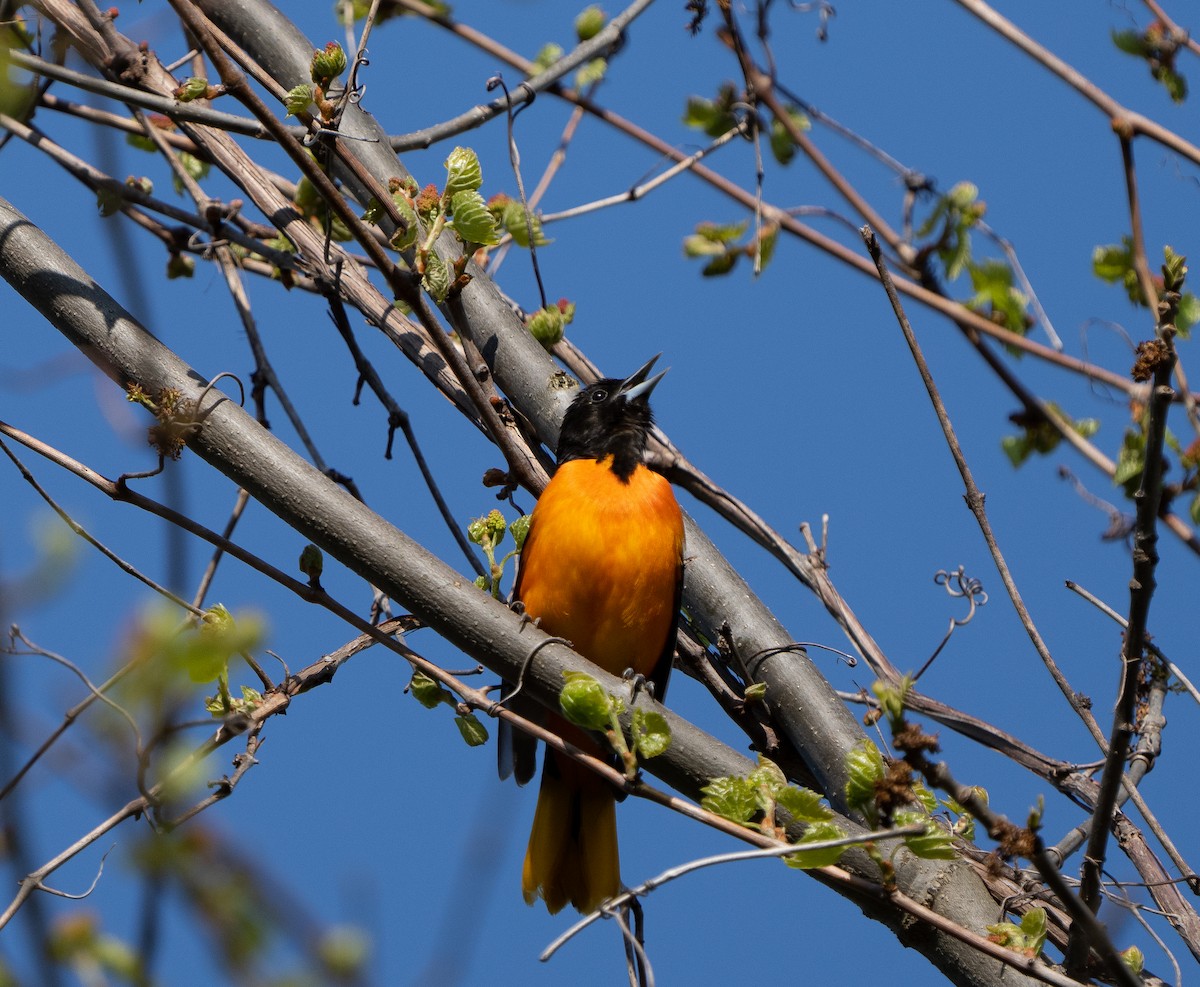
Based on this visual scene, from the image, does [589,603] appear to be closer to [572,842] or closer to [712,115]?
[572,842]

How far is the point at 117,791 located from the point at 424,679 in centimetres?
148

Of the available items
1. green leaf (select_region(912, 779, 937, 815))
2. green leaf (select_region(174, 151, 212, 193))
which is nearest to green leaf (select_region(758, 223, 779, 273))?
green leaf (select_region(912, 779, 937, 815))

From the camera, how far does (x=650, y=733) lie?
2014 millimetres

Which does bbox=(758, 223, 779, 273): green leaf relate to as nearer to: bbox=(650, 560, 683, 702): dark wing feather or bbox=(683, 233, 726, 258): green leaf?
bbox=(683, 233, 726, 258): green leaf

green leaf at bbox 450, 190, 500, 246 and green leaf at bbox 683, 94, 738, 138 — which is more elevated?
green leaf at bbox 683, 94, 738, 138

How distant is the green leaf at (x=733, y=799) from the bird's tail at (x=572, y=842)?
5.44 ft

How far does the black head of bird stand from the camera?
383 centimetres

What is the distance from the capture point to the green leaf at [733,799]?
6.45ft

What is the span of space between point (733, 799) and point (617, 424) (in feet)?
7.48

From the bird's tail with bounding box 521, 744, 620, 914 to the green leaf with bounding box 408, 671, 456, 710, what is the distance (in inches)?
42.1

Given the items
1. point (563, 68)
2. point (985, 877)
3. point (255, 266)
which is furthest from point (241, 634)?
point (255, 266)

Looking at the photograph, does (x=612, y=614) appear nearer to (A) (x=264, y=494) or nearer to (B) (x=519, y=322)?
(B) (x=519, y=322)

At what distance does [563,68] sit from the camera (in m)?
3.30

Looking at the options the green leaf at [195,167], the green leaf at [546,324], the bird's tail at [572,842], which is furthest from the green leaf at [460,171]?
the bird's tail at [572,842]
